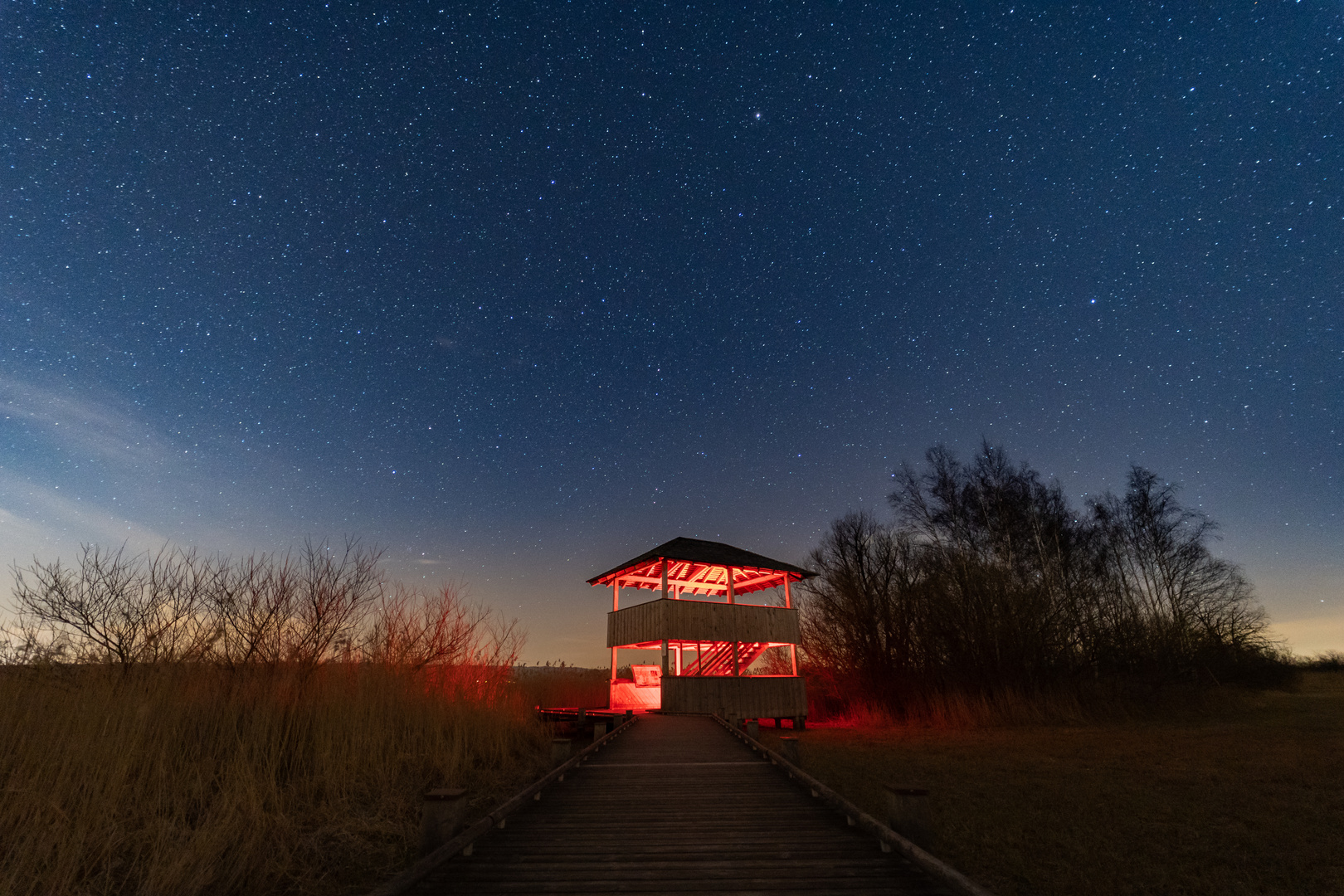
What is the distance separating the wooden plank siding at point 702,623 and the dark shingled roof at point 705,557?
4.37 ft

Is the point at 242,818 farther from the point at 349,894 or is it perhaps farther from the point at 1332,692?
the point at 1332,692

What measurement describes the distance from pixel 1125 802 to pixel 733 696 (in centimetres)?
1293

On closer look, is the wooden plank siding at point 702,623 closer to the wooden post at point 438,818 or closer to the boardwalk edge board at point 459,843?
the boardwalk edge board at point 459,843

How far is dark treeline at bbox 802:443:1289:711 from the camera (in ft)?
63.9

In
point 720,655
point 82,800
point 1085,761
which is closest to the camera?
point 82,800

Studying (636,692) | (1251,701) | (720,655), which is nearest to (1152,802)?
(720,655)

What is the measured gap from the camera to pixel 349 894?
3.96 m

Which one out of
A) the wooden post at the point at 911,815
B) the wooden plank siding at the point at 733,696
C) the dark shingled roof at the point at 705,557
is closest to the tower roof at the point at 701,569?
the dark shingled roof at the point at 705,557

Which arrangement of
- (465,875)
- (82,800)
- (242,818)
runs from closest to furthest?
(465,875) → (82,800) → (242,818)

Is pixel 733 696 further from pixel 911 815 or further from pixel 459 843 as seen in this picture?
pixel 459 843

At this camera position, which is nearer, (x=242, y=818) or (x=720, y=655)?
(x=242, y=818)

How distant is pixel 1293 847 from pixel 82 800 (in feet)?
32.7

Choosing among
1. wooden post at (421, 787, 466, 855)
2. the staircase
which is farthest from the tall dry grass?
the staircase

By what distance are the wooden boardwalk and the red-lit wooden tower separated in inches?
455
